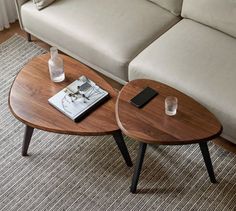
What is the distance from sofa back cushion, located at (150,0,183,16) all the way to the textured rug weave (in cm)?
80

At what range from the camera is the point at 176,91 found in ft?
6.02

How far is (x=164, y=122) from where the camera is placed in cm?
170

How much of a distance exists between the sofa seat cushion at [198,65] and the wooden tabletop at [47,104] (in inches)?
11.6

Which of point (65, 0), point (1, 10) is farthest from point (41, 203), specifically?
point (1, 10)

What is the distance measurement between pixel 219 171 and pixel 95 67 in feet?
3.01

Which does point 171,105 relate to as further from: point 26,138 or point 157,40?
point 26,138

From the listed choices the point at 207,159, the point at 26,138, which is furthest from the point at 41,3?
the point at 207,159

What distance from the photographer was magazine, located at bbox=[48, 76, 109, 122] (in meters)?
1.76

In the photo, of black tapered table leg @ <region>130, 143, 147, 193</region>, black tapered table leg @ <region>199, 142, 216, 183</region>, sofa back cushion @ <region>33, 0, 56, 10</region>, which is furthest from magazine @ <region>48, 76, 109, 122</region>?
sofa back cushion @ <region>33, 0, 56, 10</region>

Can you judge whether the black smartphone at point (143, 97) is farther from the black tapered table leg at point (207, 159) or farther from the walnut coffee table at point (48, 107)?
the black tapered table leg at point (207, 159)

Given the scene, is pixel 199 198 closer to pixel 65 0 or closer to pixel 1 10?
pixel 65 0

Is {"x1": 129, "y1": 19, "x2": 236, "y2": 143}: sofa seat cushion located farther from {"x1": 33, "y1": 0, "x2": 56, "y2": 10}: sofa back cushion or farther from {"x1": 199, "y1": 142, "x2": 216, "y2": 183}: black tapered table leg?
{"x1": 33, "y1": 0, "x2": 56, "y2": 10}: sofa back cushion

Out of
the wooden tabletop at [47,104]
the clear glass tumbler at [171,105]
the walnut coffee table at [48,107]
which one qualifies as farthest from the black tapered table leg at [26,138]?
the clear glass tumbler at [171,105]

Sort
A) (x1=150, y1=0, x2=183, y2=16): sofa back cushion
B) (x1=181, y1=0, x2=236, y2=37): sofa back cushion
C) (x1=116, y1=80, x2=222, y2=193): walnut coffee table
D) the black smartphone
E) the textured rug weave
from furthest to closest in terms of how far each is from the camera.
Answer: (x1=150, y1=0, x2=183, y2=16): sofa back cushion, (x1=181, y1=0, x2=236, y2=37): sofa back cushion, the textured rug weave, the black smartphone, (x1=116, y1=80, x2=222, y2=193): walnut coffee table
